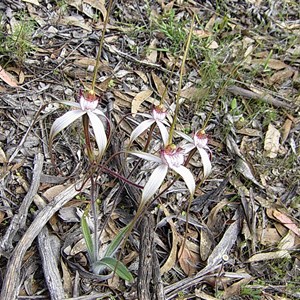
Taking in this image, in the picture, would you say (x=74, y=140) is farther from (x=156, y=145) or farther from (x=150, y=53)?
(x=150, y=53)

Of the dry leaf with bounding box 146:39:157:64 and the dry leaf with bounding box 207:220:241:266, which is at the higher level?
the dry leaf with bounding box 146:39:157:64

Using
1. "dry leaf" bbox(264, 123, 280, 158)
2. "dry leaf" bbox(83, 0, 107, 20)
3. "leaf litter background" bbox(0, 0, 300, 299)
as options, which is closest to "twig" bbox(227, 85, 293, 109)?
"leaf litter background" bbox(0, 0, 300, 299)

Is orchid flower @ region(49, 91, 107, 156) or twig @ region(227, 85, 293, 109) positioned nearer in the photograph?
orchid flower @ region(49, 91, 107, 156)

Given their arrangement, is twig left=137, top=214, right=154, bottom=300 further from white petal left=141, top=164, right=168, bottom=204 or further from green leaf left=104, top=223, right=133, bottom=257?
white petal left=141, top=164, right=168, bottom=204

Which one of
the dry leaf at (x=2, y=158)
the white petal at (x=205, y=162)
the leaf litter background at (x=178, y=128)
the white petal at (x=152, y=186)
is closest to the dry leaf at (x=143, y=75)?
the leaf litter background at (x=178, y=128)

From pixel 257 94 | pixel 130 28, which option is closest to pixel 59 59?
pixel 130 28

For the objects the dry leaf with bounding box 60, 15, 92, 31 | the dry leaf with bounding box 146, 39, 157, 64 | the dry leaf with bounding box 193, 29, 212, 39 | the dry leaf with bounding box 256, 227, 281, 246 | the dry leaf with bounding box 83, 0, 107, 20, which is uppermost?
the dry leaf with bounding box 83, 0, 107, 20
